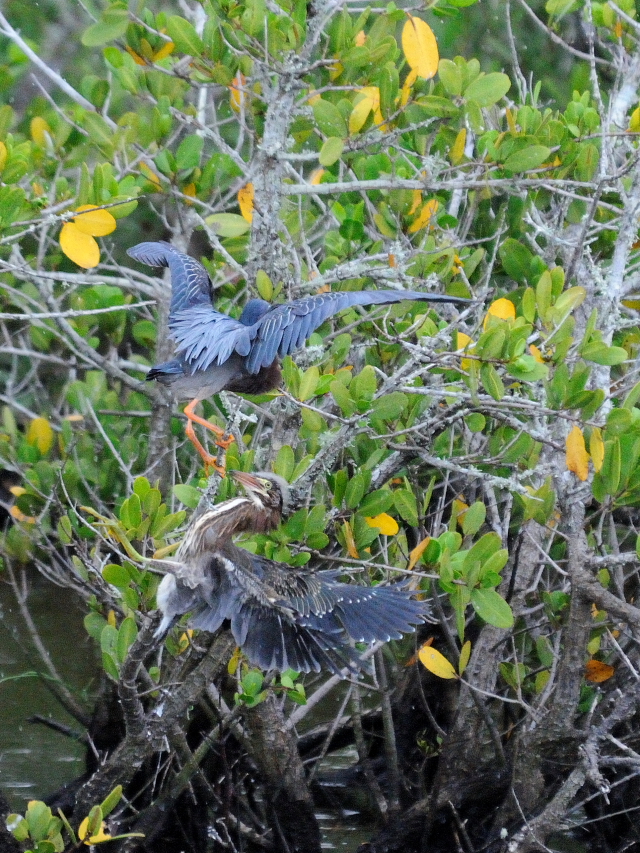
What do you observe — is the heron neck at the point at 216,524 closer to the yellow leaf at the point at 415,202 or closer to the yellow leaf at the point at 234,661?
the yellow leaf at the point at 234,661

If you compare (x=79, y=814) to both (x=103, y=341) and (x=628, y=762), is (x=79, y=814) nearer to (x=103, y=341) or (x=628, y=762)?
(x=628, y=762)

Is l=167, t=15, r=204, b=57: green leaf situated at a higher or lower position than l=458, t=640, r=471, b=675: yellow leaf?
higher

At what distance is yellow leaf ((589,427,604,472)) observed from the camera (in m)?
3.38

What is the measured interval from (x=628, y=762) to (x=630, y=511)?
1.27m

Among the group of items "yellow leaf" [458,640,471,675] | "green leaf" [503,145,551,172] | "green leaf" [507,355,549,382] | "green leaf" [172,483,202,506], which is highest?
"green leaf" [503,145,551,172]

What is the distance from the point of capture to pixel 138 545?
427 centimetres

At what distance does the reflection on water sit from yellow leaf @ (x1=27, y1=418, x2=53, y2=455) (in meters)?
1.06

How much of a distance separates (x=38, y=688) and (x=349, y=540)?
9.36 ft

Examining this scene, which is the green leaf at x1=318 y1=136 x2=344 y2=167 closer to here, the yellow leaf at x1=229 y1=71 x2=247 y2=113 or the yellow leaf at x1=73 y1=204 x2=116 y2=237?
the yellow leaf at x1=229 y1=71 x2=247 y2=113

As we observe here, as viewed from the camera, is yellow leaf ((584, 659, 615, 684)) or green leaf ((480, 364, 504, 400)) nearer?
green leaf ((480, 364, 504, 400))

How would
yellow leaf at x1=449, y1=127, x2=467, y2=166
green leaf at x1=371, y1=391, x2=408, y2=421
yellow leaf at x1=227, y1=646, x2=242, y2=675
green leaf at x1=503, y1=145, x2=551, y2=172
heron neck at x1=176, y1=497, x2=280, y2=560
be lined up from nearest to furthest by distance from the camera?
1. heron neck at x1=176, y1=497, x2=280, y2=560
2. green leaf at x1=371, y1=391, x2=408, y2=421
3. green leaf at x1=503, y1=145, x2=551, y2=172
4. yellow leaf at x1=227, y1=646, x2=242, y2=675
5. yellow leaf at x1=449, y1=127, x2=467, y2=166

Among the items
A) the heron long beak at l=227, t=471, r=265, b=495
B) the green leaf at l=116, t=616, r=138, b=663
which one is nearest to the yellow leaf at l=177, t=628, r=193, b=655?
the green leaf at l=116, t=616, r=138, b=663

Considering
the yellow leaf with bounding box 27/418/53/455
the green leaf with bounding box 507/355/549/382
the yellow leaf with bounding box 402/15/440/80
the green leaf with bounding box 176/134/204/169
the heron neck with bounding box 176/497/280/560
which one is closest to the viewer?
the green leaf with bounding box 507/355/549/382

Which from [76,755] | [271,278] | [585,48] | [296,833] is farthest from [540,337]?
[585,48]
